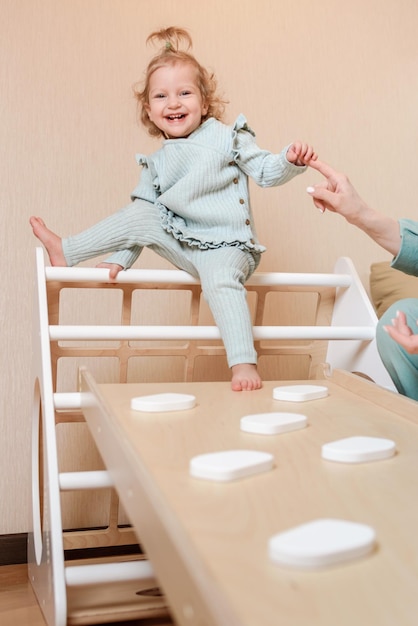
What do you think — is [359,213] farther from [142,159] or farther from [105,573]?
[105,573]

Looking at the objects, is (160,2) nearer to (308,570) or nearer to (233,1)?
(233,1)

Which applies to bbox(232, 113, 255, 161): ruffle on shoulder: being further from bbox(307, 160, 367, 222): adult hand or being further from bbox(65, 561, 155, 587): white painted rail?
bbox(65, 561, 155, 587): white painted rail

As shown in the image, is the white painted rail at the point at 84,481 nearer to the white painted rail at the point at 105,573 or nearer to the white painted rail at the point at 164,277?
the white painted rail at the point at 105,573

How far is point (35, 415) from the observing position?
1366 millimetres

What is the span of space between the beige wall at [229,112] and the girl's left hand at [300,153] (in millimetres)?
473

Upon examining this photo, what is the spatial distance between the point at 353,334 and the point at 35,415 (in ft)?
1.99

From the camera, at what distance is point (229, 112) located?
173 centimetres

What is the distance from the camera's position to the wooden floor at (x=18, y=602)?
4.09ft

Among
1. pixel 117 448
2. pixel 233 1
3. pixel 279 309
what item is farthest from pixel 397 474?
pixel 233 1

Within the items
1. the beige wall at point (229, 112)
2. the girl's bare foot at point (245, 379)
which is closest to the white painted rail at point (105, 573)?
the girl's bare foot at point (245, 379)

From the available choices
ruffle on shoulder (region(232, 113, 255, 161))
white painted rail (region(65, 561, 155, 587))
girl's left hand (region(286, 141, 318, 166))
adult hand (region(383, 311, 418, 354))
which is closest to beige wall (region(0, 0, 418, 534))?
ruffle on shoulder (region(232, 113, 255, 161))

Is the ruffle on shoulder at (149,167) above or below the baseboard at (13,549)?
above

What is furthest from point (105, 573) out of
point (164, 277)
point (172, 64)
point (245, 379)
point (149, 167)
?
point (172, 64)

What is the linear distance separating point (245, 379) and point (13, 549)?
29.3 inches
